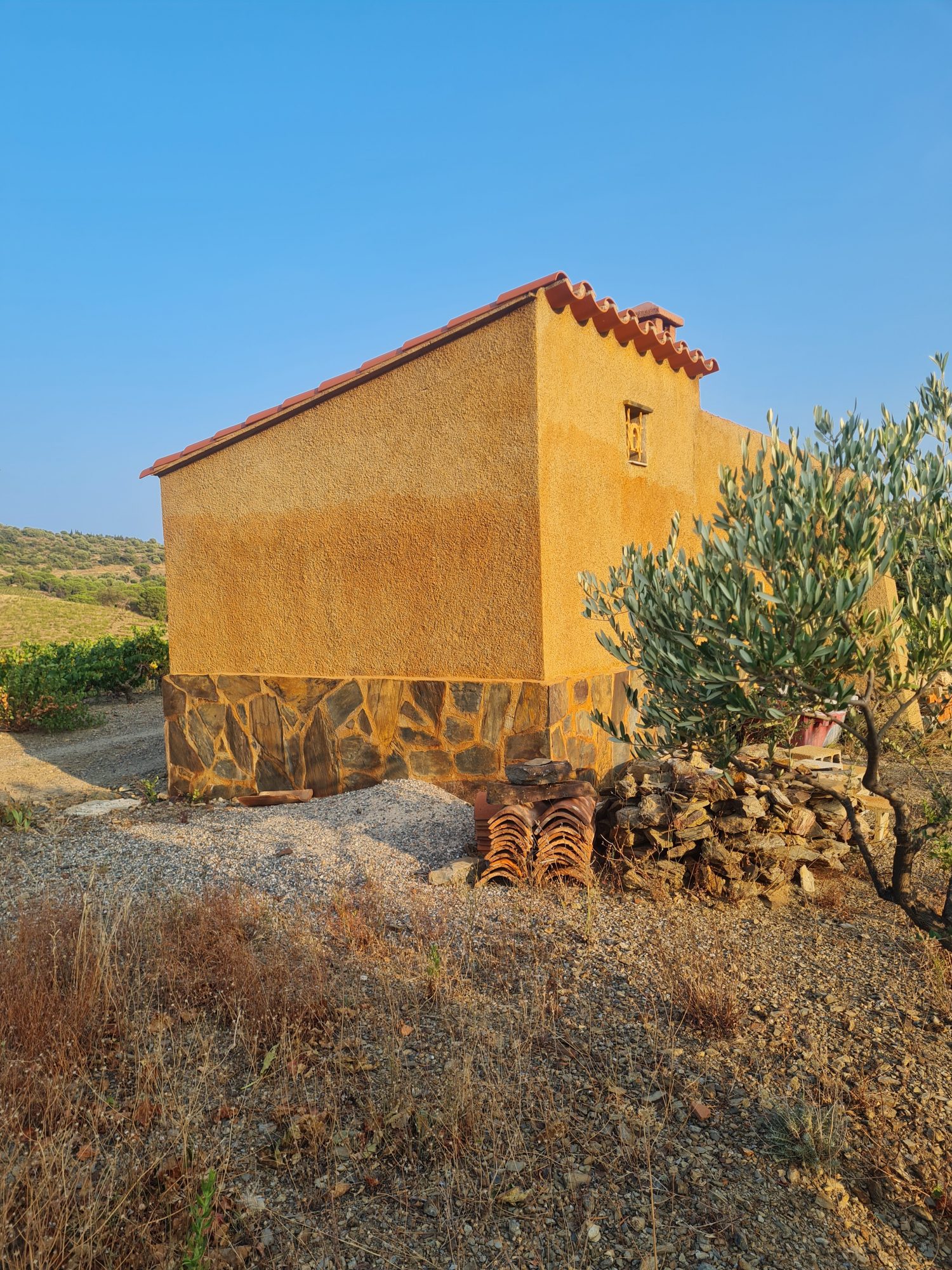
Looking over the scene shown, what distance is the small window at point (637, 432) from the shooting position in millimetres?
8016

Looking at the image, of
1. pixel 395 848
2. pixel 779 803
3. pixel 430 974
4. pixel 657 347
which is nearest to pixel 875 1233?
pixel 430 974

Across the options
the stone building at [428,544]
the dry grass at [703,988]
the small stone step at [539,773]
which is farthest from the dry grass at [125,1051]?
the stone building at [428,544]

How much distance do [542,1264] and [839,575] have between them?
2.73m

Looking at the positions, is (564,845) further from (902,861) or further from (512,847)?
(902,861)

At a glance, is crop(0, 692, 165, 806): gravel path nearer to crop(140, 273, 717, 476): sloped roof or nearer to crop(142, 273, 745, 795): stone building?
crop(142, 273, 745, 795): stone building

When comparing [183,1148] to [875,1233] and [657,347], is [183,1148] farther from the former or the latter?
[657,347]

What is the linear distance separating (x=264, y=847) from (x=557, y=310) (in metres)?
4.86

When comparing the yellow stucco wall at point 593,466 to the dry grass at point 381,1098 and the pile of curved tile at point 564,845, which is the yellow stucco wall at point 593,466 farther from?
the dry grass at point 381,1098

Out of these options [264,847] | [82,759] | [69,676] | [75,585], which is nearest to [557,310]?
[264,847]

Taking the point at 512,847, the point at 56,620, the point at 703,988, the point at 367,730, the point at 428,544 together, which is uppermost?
the point at 428,544

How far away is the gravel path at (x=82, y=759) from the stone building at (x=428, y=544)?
4.77 ft

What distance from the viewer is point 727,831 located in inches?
207

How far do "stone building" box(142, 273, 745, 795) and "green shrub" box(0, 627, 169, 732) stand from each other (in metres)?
5.53

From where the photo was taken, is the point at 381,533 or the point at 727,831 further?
the point at 381,533
